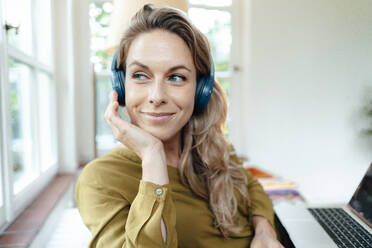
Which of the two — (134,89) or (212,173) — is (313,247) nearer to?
(212,173)

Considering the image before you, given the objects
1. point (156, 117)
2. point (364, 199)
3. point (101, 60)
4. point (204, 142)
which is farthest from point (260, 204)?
point (101, 60)

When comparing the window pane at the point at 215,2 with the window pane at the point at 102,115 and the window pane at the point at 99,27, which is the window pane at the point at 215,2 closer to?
the window pane at the point at 99,27

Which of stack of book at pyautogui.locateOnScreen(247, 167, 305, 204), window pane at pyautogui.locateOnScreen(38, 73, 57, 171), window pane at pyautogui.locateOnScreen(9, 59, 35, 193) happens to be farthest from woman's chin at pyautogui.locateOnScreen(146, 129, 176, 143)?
window pane at pyautogui.locateOnScreen(38, 73, 57, 171)

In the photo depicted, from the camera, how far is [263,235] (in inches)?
30.8

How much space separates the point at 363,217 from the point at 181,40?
59 cm

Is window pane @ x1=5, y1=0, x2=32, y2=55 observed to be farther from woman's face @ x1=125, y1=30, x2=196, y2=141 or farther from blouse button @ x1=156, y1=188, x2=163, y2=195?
blouse button @ x1=156, y1=188, x2=163, y2=195

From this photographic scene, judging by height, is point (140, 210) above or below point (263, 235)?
above

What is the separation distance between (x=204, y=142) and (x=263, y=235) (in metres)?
0.36

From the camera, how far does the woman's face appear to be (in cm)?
64

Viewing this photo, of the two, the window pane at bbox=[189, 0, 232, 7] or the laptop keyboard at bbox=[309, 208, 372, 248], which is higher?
the window pane at bbox=[189, 0, 232, 7]

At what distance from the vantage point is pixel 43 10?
1456mm

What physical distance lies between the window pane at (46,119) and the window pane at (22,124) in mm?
198

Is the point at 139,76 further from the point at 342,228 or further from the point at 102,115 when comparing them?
the point at 102,115

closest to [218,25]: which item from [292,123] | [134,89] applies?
[292,123]
